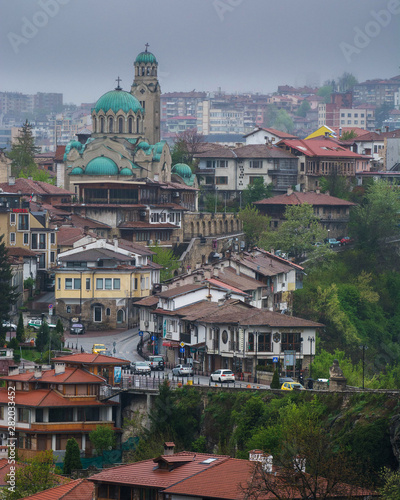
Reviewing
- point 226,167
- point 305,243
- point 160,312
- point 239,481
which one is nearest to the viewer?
point 239,481

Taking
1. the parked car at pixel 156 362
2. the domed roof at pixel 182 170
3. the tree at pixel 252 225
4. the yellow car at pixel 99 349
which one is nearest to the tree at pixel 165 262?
the tree at pixel 252 225

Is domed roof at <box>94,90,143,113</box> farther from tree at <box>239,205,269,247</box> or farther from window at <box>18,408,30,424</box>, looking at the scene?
window at <box>18,408,30,424</box>

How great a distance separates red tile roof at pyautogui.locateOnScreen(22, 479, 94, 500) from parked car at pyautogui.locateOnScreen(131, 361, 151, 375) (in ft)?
73.1

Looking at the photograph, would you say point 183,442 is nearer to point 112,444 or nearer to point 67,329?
point 112,444

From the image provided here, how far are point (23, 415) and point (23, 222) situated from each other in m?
38.0

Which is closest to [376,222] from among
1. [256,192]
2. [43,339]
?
[256,192]

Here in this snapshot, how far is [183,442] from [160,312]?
72.7 ft

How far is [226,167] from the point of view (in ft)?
470

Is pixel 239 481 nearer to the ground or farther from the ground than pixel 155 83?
nearer to the ground

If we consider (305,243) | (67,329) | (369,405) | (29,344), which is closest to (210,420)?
(369,405)

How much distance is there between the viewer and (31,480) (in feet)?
183

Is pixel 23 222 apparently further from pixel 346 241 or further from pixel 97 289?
pixel 346 241

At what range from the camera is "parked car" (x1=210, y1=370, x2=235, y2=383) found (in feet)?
246

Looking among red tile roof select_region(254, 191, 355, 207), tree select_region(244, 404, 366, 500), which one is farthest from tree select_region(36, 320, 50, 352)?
red tile roof select_region(254, 191, 355, 207)
